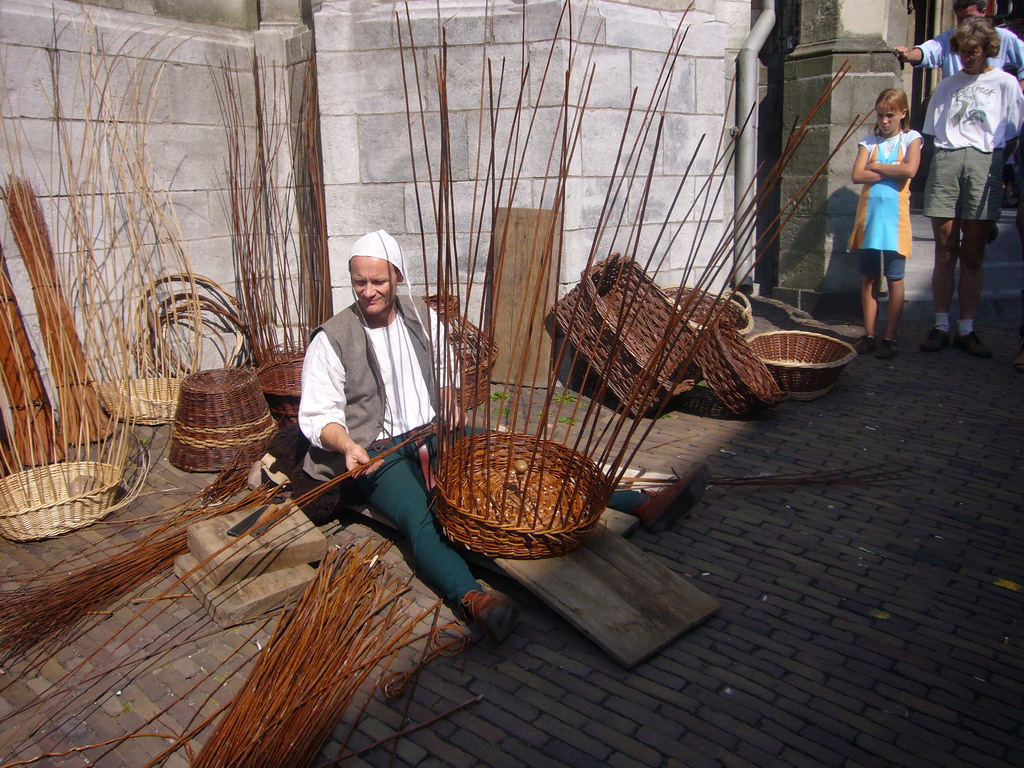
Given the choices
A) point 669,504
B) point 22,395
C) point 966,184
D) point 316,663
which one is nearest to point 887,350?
point 966,184


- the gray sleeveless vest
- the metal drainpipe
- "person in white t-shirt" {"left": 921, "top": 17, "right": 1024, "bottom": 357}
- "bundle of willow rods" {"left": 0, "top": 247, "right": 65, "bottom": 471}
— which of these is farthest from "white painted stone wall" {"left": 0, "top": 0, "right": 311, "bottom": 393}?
"person in white t-shirt" {"left": 921, "top": 17, "right": 1024, "bottom": 357}

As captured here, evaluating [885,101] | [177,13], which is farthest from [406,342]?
[885,101]

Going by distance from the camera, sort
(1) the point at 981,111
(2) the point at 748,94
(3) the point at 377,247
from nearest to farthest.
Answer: (3) the point at 377,247, (1) the point at 981,111, (2) the point at 748,94

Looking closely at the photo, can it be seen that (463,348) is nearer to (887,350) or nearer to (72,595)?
(72,595)

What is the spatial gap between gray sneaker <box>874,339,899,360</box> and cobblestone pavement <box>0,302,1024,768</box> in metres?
1.86

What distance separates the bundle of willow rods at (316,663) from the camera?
2.05 meters

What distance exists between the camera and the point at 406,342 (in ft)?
10.2

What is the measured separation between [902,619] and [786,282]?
4.58 meters

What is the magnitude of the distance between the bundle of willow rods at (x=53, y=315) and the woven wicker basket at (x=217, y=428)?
35 cm

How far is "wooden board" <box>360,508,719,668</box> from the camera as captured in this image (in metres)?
2.45

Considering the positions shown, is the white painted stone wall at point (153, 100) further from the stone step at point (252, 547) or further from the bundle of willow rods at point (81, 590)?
the stone step at point (252, 547)

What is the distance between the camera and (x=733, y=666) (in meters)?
2.40

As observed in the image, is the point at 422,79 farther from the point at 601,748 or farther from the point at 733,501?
the point at 601,748

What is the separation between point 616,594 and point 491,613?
410 millimetres
